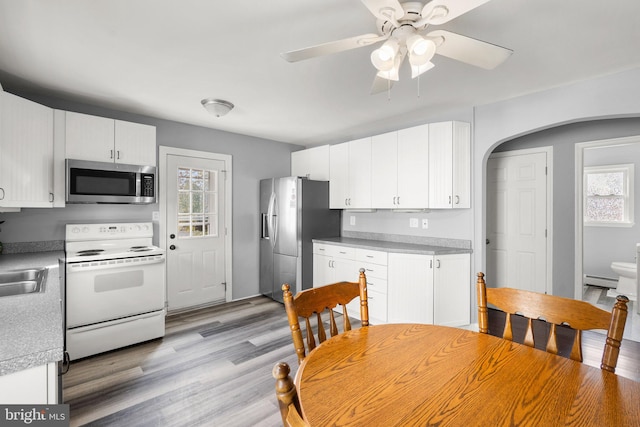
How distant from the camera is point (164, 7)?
1.67 metres

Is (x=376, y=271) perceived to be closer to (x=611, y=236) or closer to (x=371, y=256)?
(x=371, y=256)

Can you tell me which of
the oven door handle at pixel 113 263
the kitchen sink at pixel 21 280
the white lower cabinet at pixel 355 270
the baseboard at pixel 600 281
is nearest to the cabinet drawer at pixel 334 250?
the white lower cabinet at pixel 355 270

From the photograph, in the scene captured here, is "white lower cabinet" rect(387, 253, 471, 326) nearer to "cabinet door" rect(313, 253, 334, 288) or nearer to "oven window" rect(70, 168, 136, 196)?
"cabinet door" rect(313, 253, 334, 288)

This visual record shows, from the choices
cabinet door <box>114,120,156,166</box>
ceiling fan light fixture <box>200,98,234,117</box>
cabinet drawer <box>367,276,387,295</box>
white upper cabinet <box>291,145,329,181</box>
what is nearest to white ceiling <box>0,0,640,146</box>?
ceiling fan light fixture <box>200,98,234,117</box>

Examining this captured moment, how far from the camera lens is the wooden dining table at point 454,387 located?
0.83 m

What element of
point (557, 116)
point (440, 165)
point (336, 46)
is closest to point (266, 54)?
point (336, 46)

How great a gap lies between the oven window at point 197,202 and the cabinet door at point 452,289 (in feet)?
9.29

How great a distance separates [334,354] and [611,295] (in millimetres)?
5490

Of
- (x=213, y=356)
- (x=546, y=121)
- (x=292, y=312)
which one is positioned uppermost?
(x=546, y=121)

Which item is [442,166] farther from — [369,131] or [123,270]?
[123,270]

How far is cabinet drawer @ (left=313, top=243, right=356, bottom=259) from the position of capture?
377 cm

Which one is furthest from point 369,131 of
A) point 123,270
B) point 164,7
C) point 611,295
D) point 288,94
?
point 611,295

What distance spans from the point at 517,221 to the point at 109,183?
4.72 meters

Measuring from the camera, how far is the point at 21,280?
2.13m
